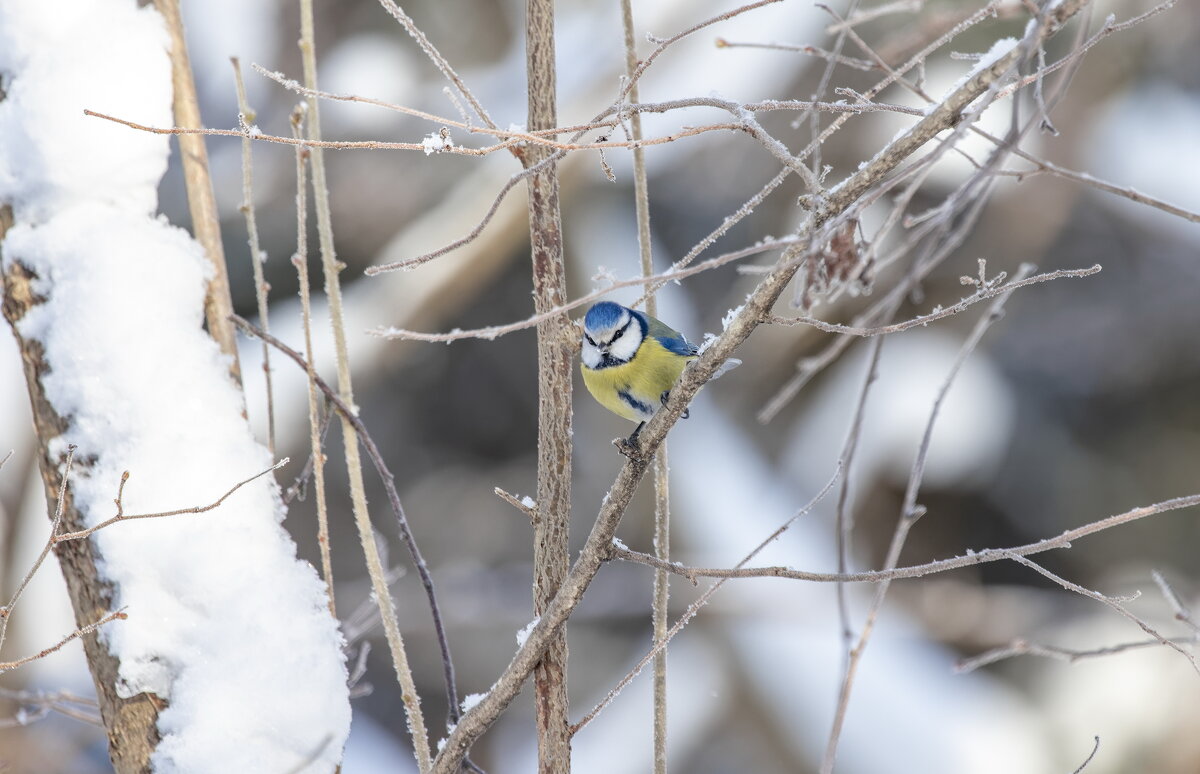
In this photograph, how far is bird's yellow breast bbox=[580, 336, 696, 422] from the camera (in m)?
1.69

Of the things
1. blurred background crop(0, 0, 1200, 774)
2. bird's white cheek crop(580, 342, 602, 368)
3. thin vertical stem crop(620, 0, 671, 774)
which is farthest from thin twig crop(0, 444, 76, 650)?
blurred background crop(0, 0, 1200, 774)

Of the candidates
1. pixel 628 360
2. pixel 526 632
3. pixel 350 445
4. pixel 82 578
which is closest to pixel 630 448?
pixel 526 632

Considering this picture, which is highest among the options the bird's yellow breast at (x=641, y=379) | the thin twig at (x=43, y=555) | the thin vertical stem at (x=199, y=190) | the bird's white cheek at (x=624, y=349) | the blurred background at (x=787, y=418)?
the blurred background at (x=787, y=418)

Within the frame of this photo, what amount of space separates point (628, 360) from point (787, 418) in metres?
3.07

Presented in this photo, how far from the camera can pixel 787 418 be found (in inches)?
183

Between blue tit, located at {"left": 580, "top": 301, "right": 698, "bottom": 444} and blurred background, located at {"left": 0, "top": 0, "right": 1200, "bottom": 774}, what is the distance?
2.03 m

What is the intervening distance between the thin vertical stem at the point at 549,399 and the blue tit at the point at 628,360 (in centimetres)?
62

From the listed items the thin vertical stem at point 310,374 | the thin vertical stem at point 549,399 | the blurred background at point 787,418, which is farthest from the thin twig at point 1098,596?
the blurred background at point 787,418

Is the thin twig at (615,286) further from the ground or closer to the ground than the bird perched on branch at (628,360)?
closer to the ground

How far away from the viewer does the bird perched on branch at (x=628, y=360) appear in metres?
1.69

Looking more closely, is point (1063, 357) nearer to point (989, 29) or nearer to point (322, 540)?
point (989, 29)

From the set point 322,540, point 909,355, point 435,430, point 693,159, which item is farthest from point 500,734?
point 322,540

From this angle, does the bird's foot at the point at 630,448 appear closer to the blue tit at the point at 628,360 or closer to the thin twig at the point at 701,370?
the thin twig at the point at 701,370

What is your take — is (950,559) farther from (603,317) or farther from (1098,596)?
(603,317)
